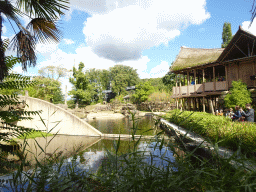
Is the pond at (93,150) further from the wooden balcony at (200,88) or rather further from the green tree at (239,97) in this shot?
the wooden balcony at (200,88)

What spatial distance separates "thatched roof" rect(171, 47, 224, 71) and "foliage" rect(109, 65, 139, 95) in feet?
106

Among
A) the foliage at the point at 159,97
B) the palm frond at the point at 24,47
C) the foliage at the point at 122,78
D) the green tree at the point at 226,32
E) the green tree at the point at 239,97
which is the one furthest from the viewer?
the foliage at the point at 122,78

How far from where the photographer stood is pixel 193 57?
67.7ft

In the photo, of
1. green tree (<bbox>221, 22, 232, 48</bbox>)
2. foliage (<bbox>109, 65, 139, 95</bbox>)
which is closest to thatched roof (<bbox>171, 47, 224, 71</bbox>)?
green tree (<bbox>221, 22, 232, 48</bbox>)

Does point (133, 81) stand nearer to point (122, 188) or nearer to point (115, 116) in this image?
point (115, 116)

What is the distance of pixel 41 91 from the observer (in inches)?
1308

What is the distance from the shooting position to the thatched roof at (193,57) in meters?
18.2

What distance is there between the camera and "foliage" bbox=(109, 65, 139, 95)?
53.5m

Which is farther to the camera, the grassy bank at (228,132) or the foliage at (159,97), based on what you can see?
the foliage at (159,97)

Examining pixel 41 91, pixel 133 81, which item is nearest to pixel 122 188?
pixel 41 91

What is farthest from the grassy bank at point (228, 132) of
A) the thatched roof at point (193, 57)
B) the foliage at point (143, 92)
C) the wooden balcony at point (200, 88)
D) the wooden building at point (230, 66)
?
the foliage at point (143, 92)

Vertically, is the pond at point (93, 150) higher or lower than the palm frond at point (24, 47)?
lower

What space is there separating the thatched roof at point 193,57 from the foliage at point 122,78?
32407mm

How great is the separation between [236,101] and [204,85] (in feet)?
17.3
